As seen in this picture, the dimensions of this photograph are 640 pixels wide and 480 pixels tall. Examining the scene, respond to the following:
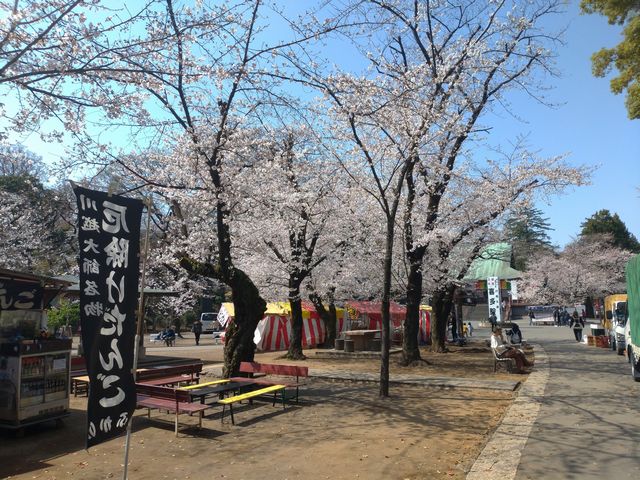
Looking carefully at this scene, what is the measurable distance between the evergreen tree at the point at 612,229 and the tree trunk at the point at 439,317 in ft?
165

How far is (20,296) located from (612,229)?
71.2 metres

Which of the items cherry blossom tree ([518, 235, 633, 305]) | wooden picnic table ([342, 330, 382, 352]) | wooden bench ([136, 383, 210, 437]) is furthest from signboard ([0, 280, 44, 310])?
cherry blossom tree ([518, 235, 633, 305])

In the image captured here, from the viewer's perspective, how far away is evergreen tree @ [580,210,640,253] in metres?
63.1

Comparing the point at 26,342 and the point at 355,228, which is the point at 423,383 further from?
the point at 26,342

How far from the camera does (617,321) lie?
19812mm

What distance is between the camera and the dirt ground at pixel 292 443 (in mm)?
5617

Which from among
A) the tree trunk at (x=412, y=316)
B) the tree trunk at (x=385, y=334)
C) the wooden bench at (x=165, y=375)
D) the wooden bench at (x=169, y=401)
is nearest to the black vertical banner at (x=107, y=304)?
the wooden bench at (x=169, y=401)

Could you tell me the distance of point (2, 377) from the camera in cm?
702

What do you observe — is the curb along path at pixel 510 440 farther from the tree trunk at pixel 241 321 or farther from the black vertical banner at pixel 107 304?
the tree trunk at pixel 241 321

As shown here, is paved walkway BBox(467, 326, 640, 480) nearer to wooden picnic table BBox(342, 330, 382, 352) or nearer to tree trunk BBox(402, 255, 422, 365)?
tree trunk BBox(402, 255, 422, 365)

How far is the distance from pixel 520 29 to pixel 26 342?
48.7ft

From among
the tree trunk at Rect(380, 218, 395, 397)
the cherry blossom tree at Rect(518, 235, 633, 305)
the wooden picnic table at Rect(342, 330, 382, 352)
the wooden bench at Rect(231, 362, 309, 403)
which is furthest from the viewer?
the cherry blossom tree at Rect(518, 235, 633, 305)

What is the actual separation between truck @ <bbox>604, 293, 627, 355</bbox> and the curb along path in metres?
10.3

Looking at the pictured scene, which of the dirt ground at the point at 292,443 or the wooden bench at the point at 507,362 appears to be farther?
the wooden bench at the point at 507,362
